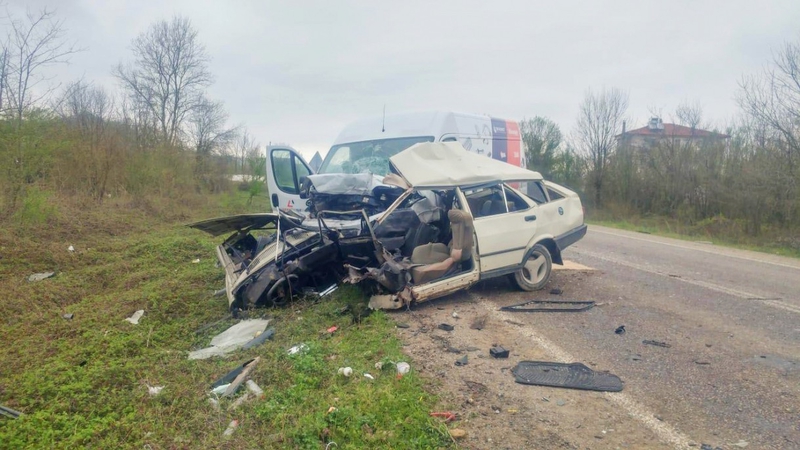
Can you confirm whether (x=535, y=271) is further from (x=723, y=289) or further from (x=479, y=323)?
(x=723, y=289)

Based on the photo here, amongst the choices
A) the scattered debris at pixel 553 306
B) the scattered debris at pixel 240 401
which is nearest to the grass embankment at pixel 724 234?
the scattered debris at pixel 553 306

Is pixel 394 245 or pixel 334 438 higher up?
pixel 394 245

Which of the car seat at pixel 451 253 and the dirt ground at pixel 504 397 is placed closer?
the dirt ground at pixel 504 397

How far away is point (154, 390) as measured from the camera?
4.24m

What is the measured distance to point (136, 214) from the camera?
53.6ft

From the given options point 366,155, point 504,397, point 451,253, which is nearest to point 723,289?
point 451,253

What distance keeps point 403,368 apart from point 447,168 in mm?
3334

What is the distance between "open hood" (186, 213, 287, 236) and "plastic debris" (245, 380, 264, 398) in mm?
3084

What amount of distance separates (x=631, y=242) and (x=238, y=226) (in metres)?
10.9

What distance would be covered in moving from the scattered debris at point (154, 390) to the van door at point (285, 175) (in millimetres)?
5663

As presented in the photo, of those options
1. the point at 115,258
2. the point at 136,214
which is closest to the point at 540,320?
the point at 115,258

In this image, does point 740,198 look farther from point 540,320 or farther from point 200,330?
point 200,330

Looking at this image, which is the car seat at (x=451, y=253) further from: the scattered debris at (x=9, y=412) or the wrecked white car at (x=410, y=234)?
the scattered debris at (x=9, y=412)

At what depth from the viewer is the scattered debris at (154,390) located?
4156mm
